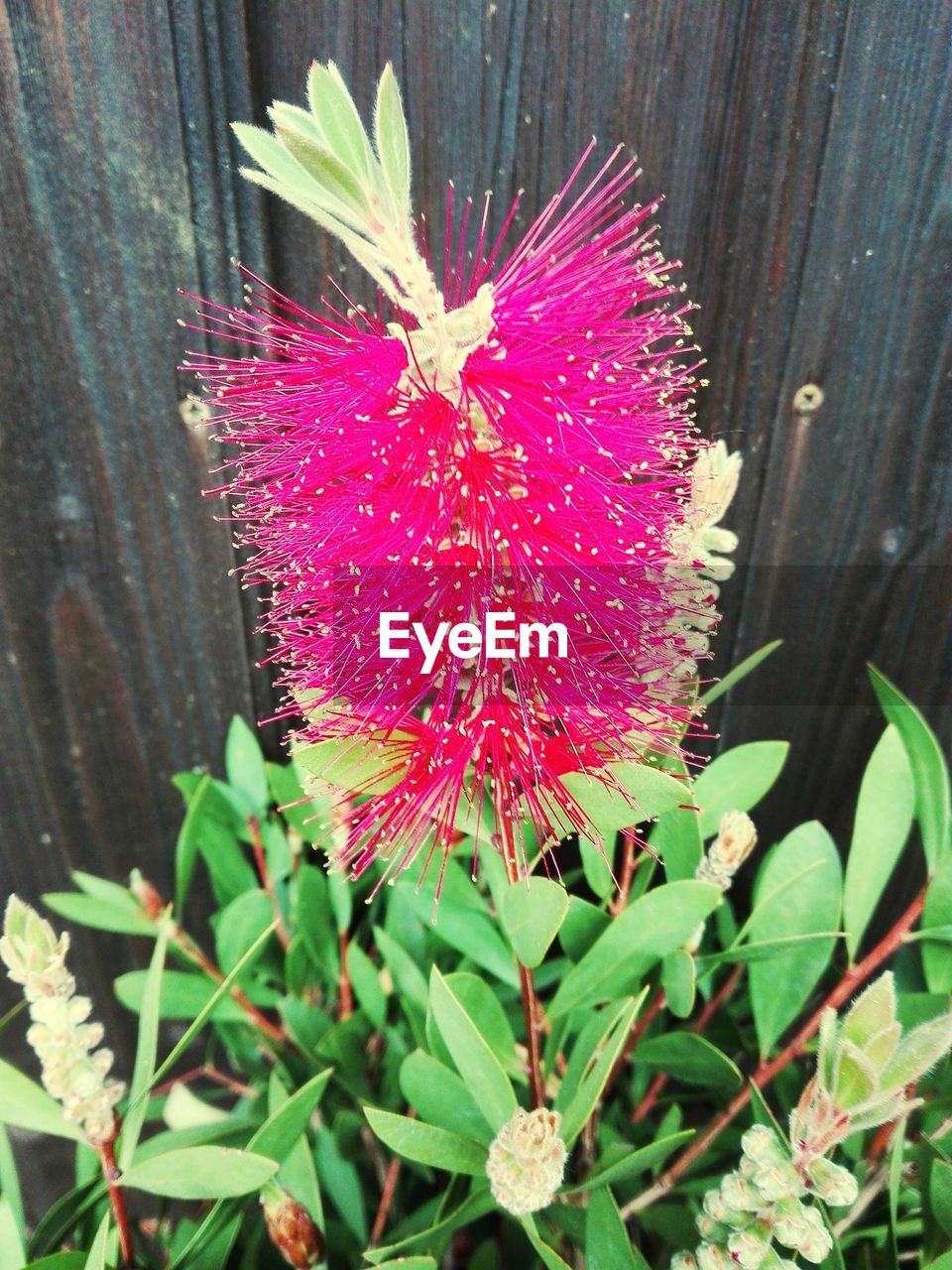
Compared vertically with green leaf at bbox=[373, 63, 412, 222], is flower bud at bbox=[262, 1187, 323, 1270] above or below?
below

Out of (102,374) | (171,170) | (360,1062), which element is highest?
(171,170)

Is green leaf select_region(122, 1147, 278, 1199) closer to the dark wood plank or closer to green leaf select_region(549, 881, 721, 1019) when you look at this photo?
green leaf select_region(549, 881, 721, 1019)

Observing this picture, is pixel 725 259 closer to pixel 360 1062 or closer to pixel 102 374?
pixel 102 374

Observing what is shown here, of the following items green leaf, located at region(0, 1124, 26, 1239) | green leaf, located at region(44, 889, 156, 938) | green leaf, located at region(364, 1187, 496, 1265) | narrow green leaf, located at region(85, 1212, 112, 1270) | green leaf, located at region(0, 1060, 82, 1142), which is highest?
green leaf, located at region(0, 1060, 82, 1142)

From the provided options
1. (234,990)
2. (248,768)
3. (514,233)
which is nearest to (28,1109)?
(234,990)

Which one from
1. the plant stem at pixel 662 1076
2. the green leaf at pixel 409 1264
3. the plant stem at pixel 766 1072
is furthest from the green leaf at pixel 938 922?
the green leaf at pixel 409 1264

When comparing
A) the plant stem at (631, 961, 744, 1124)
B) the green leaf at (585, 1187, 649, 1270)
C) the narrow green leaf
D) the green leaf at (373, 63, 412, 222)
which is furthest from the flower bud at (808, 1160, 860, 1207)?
the green leaf at (373, 63, 412, 222)

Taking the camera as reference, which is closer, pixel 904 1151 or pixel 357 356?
pixel 357 356

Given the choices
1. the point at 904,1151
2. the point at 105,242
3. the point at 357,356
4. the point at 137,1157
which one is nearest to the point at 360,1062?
the point at 137,1157
